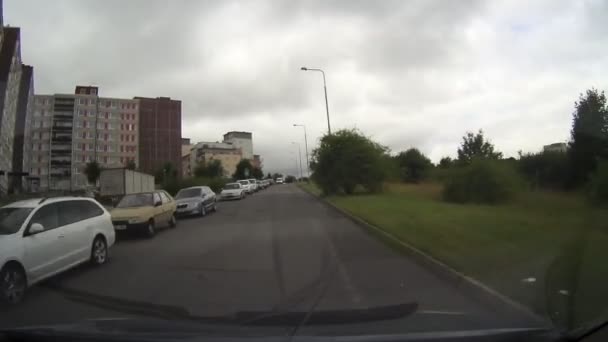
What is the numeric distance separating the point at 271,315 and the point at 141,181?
3369 centimetres

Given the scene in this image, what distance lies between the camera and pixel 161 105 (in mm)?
89312

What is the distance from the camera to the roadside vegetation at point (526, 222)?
5.13 meters

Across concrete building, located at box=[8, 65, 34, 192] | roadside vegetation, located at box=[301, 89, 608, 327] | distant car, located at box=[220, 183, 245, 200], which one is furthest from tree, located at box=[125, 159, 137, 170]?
roadside vegetation, located at box=[301, 89, 608, 327]

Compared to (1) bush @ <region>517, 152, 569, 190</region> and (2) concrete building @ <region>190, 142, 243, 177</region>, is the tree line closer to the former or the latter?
(1) bush @ <region>517, 152, 569, 190</region>

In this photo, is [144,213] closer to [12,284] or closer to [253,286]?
[12,284]

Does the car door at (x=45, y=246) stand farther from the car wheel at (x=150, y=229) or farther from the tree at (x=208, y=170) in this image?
the tree at (x=208, y=170)

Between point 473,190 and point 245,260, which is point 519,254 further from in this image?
point 473,190

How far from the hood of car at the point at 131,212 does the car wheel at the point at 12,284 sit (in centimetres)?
668

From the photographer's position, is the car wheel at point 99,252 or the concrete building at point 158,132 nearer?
the car wheel at point 99,252

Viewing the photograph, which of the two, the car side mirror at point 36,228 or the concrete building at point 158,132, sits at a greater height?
the concrete building at point 158,132

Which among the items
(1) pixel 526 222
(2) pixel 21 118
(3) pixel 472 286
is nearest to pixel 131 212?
(3) pixel 472 286

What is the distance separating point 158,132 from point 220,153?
38.5 metres

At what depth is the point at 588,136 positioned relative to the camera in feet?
67.0

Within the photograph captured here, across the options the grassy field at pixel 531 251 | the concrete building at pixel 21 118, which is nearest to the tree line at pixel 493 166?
the grassy field at pixel 531 251
